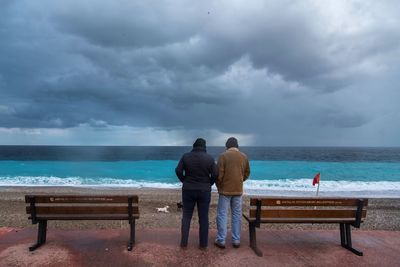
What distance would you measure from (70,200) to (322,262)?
12.5ft

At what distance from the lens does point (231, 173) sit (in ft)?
16.0

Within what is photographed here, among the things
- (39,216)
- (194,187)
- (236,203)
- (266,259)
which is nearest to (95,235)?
(39,216)

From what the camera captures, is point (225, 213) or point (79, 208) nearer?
point (79, 208)

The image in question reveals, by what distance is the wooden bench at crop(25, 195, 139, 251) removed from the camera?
479 centimetres

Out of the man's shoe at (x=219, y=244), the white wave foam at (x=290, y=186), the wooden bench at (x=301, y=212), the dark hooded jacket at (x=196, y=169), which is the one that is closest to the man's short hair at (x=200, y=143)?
the dark hooded jacket at (x=196, y=169)

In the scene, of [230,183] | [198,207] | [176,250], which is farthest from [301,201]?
[176,250]

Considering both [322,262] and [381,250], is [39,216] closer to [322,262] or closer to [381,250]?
[322,262]

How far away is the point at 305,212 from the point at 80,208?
3478mm

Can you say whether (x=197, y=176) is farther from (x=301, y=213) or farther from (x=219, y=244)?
(x=301, y=213)

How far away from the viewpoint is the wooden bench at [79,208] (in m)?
4.79

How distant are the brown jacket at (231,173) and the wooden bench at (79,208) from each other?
1368mm

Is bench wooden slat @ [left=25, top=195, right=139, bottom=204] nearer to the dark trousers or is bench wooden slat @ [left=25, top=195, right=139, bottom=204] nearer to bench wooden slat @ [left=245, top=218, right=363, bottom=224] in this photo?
the dark trousers

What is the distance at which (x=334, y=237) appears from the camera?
5.79 meters

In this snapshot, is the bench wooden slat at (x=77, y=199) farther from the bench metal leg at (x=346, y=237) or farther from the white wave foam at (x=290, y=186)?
the white wave foam at (x=290, y=186)
